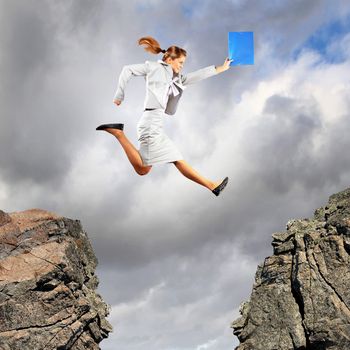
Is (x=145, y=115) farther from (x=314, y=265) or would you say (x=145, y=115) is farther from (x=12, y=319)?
(x=314, y=265)

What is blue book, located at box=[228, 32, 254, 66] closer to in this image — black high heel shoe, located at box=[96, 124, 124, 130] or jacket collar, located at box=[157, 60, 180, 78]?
jacket collar, located at box=[157, 60, 180, 78]

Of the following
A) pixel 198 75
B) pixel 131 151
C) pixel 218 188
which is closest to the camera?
pixel 131 151

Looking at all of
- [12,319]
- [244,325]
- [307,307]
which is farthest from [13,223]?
[307,307]

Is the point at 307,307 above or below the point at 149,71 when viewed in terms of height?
above

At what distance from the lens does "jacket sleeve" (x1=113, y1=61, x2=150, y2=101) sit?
934 cm

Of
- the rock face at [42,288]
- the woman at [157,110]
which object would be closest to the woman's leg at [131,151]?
the woman at [157,110]

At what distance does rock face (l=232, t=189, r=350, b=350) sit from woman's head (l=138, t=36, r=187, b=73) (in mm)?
52864

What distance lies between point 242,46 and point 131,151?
8.37ft

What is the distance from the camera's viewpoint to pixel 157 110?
928 centimetres

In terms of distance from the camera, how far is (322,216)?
67.6 metres

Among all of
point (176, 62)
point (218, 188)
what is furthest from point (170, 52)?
point (218, 188)

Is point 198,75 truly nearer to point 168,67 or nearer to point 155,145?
point 168,67

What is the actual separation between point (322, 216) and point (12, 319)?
39.2 meters

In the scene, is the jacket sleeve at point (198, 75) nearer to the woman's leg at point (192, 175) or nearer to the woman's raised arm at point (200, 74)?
the woman's raised arm at point (200, 74)
